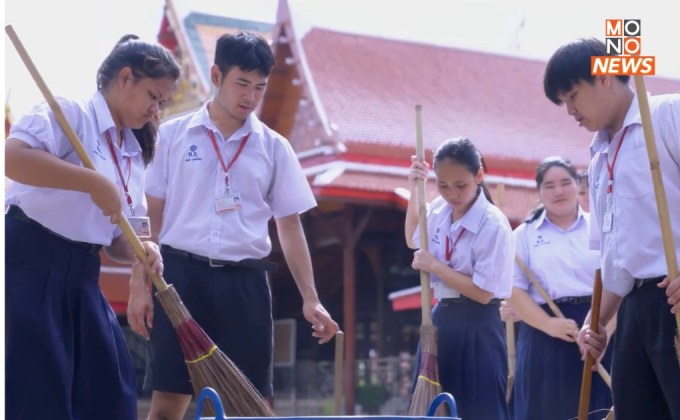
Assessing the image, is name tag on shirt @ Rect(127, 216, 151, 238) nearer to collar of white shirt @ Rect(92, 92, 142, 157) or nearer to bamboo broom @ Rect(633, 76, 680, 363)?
collar of white shirt @ Rect(92, 92, 142, 157)

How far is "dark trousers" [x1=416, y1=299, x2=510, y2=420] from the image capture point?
14.1ft

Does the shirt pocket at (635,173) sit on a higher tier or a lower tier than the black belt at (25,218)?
higher

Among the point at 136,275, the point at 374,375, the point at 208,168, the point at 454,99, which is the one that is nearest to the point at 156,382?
the point at 136,275

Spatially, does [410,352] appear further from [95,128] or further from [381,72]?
[95,128]

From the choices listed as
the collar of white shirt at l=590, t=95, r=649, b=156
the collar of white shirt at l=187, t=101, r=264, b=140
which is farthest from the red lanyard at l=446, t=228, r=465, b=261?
the collar of white shirt at l=590, t=95, r=649, b=156

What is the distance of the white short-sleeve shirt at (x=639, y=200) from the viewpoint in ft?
9.81

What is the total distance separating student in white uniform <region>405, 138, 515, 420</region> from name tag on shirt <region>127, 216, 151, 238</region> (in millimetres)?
1271

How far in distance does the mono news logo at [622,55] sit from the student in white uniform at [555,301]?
4.94 ft

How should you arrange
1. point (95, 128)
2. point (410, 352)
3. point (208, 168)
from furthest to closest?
point (410, 352), point (208, 168), point (95, 128)

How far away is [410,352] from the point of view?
44.5ft

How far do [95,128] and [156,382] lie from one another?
95 cm

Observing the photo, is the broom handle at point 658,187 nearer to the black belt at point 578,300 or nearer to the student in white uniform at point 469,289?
the student in white uniform at point 469,289

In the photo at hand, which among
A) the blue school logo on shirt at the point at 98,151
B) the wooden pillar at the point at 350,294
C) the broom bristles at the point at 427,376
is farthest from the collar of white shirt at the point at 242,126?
the wooden pillar at the point at 350,294

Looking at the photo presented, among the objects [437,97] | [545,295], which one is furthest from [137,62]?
[437,97]
